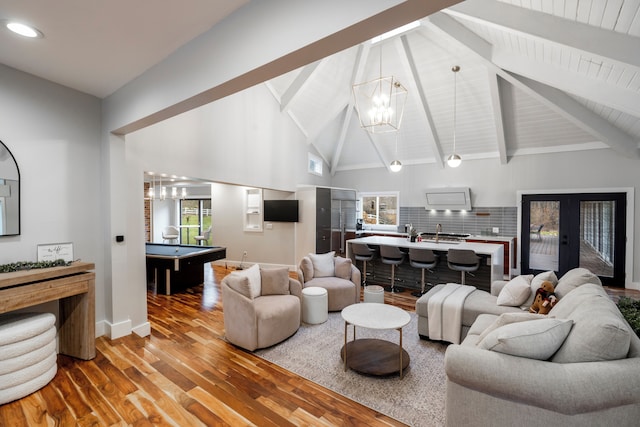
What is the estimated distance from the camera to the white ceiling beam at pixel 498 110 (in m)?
5.29

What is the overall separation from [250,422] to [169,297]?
12.2 feet

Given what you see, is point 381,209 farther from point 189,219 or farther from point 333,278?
point 189,219

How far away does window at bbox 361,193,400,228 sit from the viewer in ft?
28.6

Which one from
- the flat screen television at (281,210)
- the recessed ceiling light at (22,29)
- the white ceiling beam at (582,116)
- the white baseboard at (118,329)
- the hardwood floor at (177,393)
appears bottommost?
A: the hardwood floor at (177,393)

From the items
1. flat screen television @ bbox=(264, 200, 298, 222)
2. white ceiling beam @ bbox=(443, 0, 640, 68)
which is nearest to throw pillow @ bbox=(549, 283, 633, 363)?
white ceiling beam @ bbox=(443, 0, 640, 68)

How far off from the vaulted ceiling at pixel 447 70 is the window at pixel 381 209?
3.31ft

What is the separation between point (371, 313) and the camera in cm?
299

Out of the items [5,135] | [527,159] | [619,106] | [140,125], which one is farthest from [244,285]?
[527,159]

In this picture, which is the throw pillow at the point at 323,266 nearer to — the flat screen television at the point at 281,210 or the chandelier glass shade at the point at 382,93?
the flat screen television at the point at 281,210

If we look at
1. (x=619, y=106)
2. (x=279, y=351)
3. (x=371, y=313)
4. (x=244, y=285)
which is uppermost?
(x=619, y=106)

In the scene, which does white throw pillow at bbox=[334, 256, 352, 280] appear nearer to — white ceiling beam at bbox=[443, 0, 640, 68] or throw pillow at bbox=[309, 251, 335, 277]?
throw pillow at bbox=[309, 251, 335, 277]

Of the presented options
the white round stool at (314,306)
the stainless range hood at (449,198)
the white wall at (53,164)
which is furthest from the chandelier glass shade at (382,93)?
the white wall at (53,164)

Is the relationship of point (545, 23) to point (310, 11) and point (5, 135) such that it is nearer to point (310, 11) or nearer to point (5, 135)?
point (310, 11)

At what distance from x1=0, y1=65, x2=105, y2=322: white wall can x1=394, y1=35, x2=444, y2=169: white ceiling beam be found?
509 cm
